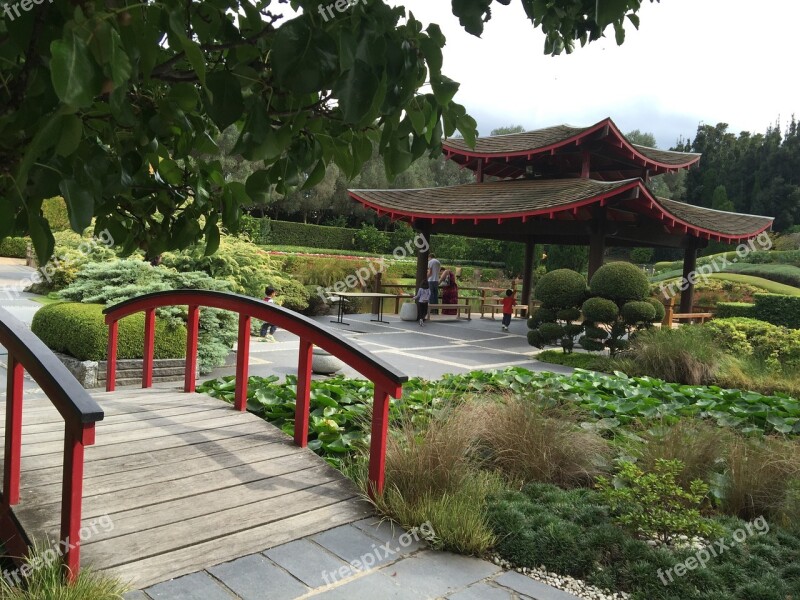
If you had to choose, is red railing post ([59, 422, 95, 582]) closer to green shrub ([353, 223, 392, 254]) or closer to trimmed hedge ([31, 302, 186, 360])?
trimmed hedge ([31, 302, 186, 360])

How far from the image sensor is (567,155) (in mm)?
17781

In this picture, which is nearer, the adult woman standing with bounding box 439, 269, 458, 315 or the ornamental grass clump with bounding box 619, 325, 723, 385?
the ornamental grass clump with bounding box 619, 325, 723, 385

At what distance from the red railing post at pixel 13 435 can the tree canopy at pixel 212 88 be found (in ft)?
5.88

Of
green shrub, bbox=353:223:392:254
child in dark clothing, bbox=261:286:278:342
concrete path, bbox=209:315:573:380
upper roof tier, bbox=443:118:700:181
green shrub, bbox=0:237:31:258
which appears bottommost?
concrete path, bbox=209:315:573:380

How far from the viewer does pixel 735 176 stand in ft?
157

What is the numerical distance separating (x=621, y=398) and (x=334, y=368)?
13.9ft

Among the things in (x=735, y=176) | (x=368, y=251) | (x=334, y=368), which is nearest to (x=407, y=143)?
(x=334, y=368)

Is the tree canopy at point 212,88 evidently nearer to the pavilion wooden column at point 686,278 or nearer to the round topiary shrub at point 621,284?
the round topiary shrub at point 621,284

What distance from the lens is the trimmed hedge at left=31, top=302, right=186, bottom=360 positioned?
26.6 ft

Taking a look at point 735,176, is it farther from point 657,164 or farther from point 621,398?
point 621,398

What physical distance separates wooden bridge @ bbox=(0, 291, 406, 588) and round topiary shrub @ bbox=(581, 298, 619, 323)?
8389 millimetres

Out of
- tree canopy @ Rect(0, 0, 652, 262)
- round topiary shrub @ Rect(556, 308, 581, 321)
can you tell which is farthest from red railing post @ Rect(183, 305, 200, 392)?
round topiary shrub @ Rect(556, 308, 581, 321)

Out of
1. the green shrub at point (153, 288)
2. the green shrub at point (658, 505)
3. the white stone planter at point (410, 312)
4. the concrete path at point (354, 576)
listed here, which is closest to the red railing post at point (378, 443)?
the concrete path at point (354, 576)

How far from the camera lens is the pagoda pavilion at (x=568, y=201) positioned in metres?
14.7
